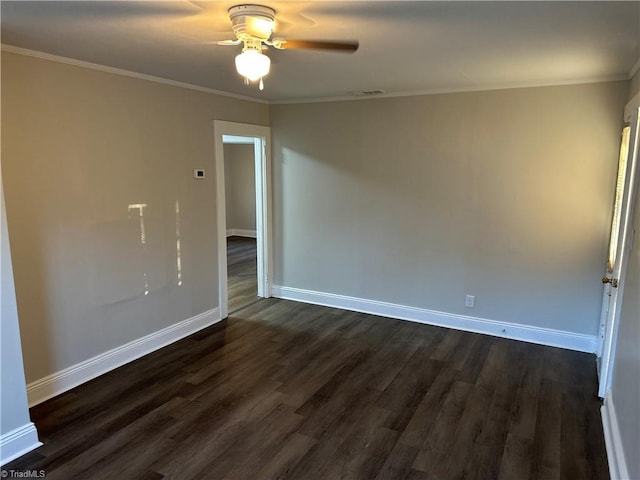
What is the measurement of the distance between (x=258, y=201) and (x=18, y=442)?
11.4 feet

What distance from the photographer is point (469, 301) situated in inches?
174

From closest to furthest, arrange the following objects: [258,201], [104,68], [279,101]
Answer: [104,68] < [279,101] < [258,201]

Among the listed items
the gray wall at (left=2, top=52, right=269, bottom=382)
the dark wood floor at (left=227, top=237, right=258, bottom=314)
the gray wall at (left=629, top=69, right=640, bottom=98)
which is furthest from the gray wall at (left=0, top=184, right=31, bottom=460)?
the gray wall at (left=629, top=69, right=640, bottom=98)

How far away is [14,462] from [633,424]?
3.32 metres

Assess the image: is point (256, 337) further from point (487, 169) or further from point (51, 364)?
point (487, 169)

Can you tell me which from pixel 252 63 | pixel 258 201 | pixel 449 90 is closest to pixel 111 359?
pixel 258 201

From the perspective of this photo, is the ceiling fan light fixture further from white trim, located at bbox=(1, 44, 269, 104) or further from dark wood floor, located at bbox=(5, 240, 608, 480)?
dark wood floor, located at bbox=(5, 240, 608, 480)

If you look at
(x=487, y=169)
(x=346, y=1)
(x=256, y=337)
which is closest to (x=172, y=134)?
(x=256, y=337)

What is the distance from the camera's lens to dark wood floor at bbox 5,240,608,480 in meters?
2.46

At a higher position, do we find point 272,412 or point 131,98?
point 131,98

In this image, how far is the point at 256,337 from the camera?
429cm

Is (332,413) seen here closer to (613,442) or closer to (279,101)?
(613,442)

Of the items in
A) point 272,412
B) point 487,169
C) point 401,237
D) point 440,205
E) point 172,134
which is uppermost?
point 172,134

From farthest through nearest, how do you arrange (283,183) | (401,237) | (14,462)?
(283,183)
(401,237)
(14,462)
